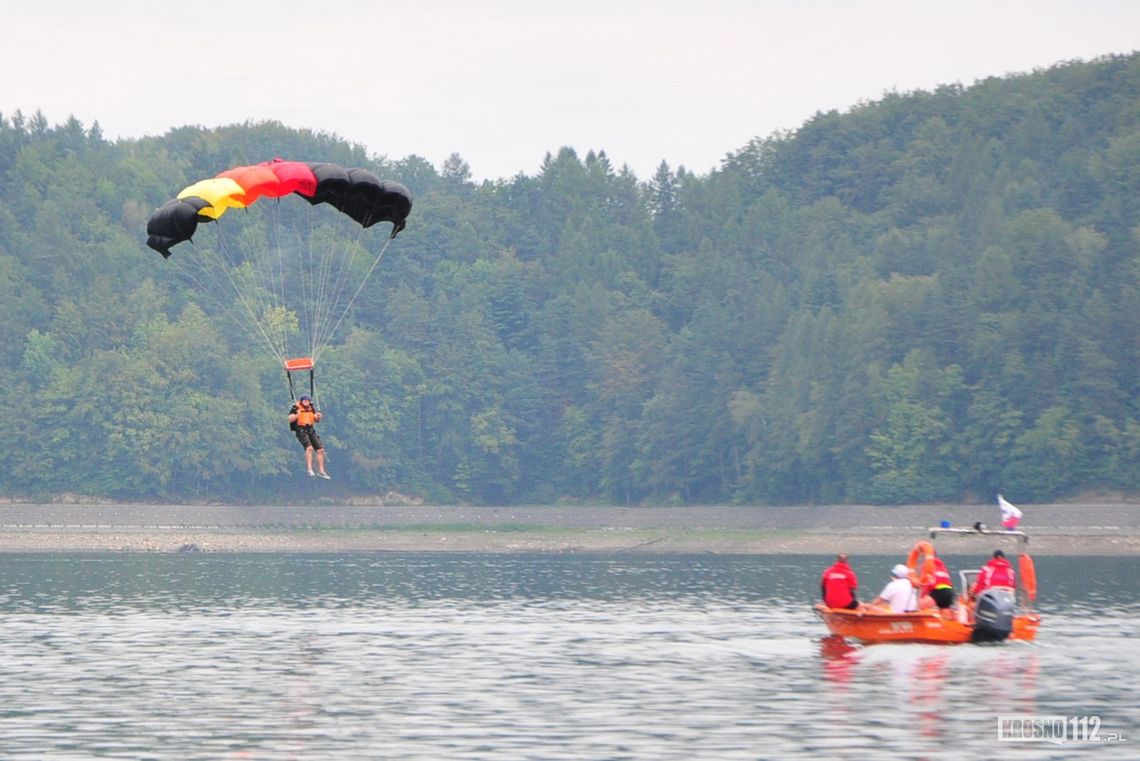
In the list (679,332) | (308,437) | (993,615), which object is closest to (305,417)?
(308,437)

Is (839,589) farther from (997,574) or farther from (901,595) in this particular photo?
(997,574)

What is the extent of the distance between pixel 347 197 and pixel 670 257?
12851 centimetres

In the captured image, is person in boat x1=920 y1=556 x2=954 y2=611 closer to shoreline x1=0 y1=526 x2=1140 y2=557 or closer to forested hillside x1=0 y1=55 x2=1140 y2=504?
shoreline x1=0 y1=526 x2=1140 y2=557

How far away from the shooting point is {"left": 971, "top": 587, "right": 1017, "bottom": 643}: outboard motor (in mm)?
52500

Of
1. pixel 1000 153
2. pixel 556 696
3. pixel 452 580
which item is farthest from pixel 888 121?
pixel 556 696

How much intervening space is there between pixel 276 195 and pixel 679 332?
393ft

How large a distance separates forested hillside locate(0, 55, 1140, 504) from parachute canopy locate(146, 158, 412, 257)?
3396 inches

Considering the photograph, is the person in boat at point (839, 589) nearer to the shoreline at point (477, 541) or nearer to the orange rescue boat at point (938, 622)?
the orange rescue boat at point (938, 622)

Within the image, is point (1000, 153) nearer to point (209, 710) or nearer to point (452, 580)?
point (452, 580)

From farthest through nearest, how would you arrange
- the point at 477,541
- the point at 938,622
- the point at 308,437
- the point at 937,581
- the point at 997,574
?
the point at 477,541 < the point at 937,581 < the point at 997,574 < the point at 938,622 < the point at 308,437

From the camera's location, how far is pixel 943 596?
5375cm

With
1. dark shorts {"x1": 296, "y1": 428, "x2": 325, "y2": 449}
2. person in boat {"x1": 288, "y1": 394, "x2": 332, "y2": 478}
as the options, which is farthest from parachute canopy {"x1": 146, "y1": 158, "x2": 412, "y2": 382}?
person in boat {"x1": 288, "y1": 394, "x2": 332, "y2": 478}

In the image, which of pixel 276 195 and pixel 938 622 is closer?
pixel 938 622

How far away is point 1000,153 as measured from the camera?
166500mm
